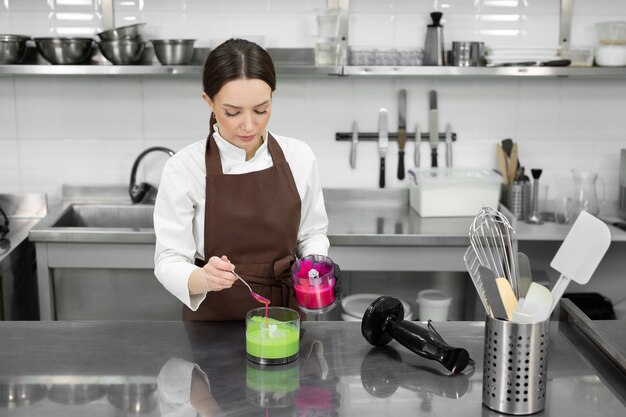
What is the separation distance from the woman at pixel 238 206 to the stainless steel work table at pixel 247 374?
0.20 metres

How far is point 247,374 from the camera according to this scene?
1.57 m

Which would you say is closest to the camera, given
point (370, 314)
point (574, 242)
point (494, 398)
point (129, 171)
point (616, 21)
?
point (574, 242)

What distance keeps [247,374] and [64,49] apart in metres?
2.19

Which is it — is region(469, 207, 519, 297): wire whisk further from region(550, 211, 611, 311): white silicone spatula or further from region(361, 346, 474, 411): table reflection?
region(361, 346, 474, 411): table reflection

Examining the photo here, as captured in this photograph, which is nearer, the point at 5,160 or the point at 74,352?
the point at 74,352

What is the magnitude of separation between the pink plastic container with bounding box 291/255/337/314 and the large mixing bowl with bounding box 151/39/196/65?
5.89ft

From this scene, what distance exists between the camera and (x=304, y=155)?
7.03 feet

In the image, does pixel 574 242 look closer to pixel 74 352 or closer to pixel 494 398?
pixel 494 398

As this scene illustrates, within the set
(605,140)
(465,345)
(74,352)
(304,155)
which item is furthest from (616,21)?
(74,352)

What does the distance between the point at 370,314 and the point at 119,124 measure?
7.43 feet

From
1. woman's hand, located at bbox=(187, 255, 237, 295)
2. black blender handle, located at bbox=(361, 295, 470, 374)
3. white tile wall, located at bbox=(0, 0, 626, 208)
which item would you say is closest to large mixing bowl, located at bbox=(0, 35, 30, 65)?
white tile wall, located at bbox=(0, 0, 626, 208)

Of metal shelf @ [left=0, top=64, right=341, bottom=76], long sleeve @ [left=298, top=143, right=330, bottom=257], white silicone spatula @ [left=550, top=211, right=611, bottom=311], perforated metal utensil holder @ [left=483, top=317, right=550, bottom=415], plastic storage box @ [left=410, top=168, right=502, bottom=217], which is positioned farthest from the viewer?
plastic storage box @ [left=410, top=168, right=502, bottom=217]

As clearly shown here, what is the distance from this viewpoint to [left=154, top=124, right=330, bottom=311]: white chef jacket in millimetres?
1888

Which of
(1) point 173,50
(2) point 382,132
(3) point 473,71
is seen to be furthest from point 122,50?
(3) point 473,71
